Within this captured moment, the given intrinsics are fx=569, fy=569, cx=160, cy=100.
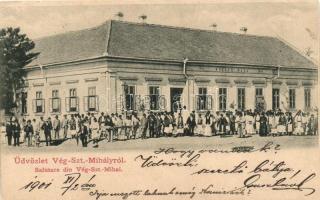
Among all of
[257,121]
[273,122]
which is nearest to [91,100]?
[257,121]

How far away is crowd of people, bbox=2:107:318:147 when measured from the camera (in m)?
5.95

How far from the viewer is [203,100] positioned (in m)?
6.17

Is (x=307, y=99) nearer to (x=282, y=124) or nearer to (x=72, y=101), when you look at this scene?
(x=282, y=124)

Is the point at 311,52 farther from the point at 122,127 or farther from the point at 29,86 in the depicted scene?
the point at 29,86

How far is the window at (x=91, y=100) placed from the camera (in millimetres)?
5973

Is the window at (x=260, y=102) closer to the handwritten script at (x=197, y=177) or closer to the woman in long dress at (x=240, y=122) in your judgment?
the woman in long dress at (x=240, y=122)

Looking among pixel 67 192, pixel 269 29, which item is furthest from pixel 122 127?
pixel 269 29

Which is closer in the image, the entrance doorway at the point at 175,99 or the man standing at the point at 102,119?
the man standing at the point at 102,119

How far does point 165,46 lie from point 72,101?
1.19 metres

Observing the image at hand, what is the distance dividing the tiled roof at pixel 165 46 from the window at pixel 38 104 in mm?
363

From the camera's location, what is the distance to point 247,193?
5.80 metres

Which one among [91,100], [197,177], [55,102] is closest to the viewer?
[197,177]

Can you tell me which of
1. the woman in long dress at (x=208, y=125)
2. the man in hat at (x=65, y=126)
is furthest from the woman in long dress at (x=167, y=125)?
the man in hat at (x=65, y=126)

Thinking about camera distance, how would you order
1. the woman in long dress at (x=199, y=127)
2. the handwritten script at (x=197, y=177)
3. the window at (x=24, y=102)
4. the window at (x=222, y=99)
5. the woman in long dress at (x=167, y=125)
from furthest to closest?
1. the window at (x=222, y=99)
2. the window at (x=24, y=102)
3. the woman in long dress at (x=199, y=127)
4. the woman in long dress at (x=167, y=125)
5. the handwritten script at (x=197, y=177)
